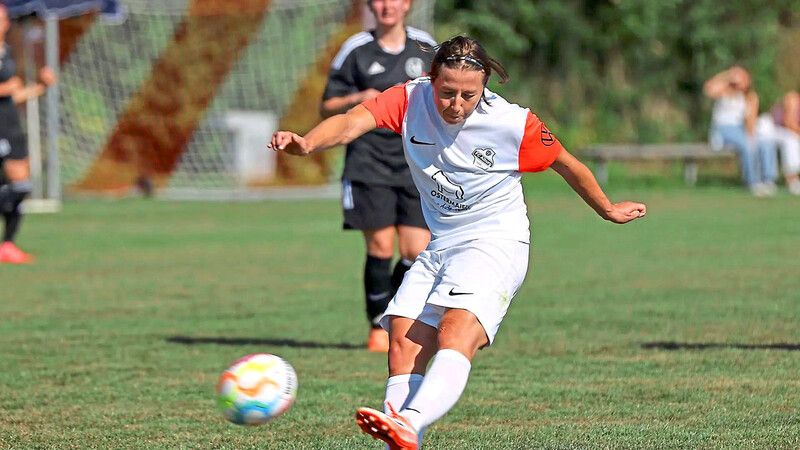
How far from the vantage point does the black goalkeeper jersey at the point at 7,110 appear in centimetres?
1249

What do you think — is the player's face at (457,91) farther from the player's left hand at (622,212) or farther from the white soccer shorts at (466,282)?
the player's left hand at (622,212)

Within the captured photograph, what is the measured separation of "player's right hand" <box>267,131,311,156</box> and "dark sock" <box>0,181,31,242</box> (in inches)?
352

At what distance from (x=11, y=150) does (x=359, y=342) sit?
19.4ft

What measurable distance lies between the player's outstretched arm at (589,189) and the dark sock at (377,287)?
288 centimetres

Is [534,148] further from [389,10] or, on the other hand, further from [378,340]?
[378,340]

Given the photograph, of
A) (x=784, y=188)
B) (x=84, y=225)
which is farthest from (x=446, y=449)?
(x=784, y=188)

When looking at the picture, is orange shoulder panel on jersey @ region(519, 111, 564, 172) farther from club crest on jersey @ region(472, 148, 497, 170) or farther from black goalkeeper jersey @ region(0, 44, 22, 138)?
black goalkeeper jersey @ region(0, 44, 22, 138)

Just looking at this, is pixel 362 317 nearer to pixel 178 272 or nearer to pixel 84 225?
pixel 178 272

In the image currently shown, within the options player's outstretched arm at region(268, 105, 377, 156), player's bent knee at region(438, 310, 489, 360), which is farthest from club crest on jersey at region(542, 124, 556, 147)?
player's bent knee at region(438, 310, 489, 360)

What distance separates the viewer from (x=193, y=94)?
2516 centimetres

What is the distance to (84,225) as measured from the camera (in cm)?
1755

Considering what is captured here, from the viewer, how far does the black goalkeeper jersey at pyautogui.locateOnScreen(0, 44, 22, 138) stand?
41.0ft

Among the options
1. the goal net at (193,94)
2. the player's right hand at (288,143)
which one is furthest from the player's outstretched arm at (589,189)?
the goal net at (193,94)

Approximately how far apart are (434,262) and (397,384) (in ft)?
1.57
